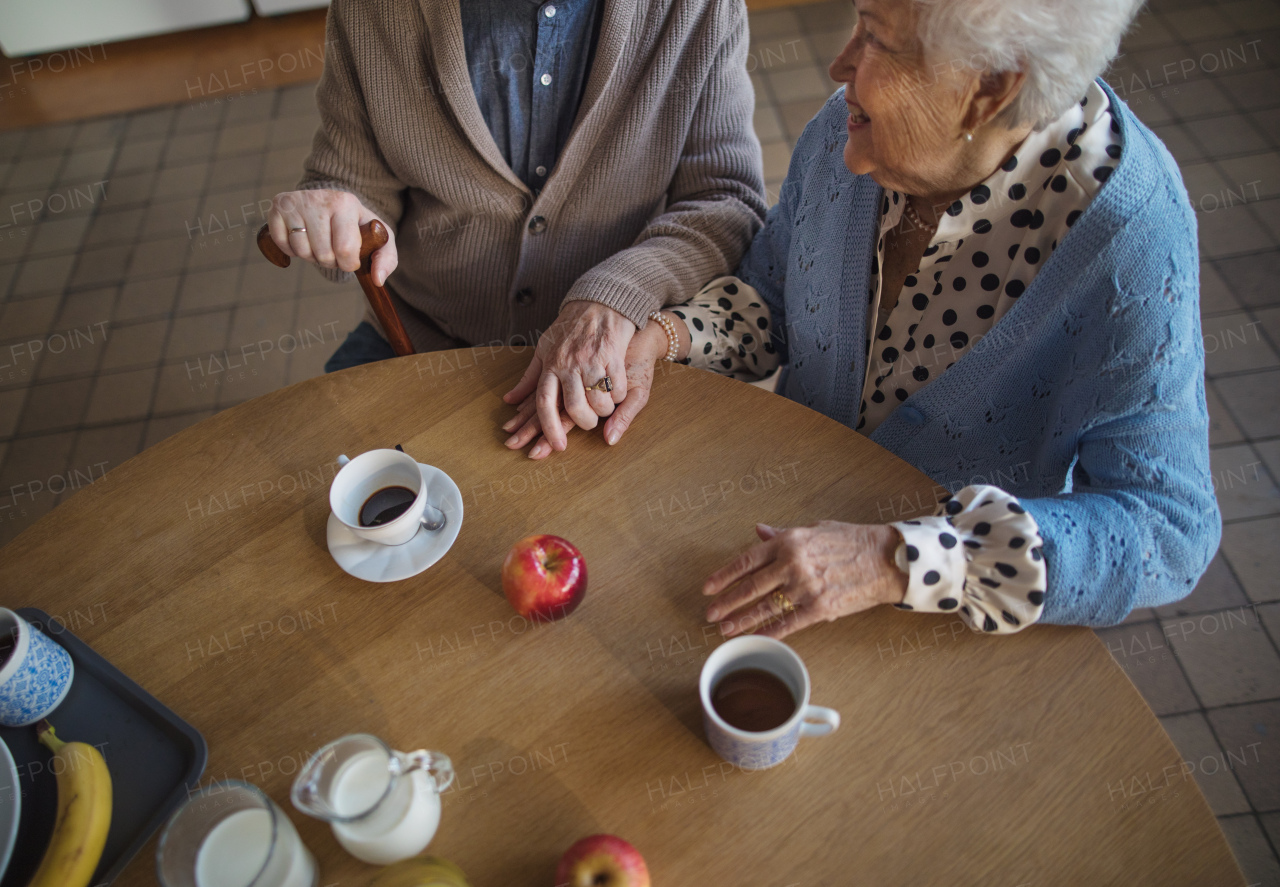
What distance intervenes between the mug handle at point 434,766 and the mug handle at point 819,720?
14.4 inches

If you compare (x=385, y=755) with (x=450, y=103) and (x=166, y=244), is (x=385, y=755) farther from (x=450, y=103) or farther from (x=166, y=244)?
(x=166, y=244)

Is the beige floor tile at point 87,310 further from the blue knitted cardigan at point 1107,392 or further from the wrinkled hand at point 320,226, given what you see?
the blue knitted cardigan at point 1107,392

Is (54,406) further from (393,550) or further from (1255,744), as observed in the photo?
(1255,744)

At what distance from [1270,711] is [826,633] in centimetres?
138

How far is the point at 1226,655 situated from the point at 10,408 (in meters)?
3.40

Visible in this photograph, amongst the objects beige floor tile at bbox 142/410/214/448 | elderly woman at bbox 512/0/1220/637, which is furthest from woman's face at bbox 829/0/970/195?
beige floor tile at bbox 142/410/214/448

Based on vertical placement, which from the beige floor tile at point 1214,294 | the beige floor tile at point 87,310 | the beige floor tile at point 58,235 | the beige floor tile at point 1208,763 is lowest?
the beige floor tile at point 1208,763

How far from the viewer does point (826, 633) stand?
3.18 ft

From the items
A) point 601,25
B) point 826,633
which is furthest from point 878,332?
point 601,25

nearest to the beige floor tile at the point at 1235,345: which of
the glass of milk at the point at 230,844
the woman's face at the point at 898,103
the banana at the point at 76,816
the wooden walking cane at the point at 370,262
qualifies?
the woman's face at the point at 898,103

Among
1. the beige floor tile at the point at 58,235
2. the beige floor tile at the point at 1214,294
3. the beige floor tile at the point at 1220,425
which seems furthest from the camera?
the beige floor tile at the point at 58,235

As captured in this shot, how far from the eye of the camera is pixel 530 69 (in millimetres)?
1415

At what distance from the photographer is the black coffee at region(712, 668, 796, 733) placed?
875mm

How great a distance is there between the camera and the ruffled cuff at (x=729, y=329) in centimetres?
135
